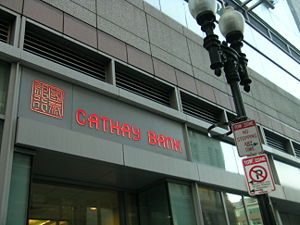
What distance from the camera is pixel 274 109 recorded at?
15062 millimetres

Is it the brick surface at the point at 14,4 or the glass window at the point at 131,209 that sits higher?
the brick surface at the point at 14,4

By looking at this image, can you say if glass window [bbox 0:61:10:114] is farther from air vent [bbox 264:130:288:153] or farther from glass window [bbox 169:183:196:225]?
air vent [bbox 264:130:288:153]

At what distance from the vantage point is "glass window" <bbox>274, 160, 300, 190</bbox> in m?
12.7

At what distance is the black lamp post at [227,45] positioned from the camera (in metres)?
5.78

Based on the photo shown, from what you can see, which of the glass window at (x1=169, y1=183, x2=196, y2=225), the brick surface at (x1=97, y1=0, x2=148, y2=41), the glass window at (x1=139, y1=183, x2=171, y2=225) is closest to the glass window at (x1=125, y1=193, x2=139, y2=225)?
the glass window at (x1=139, y1=183, x2=171, y2=225)

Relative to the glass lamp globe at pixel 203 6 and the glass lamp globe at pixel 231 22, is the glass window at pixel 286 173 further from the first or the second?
the glass lamp globe at pixel 203 6

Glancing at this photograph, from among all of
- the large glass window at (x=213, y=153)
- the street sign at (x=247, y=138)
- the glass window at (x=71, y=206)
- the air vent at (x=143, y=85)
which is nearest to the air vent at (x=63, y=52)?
the air vent at (x=143, y=85)

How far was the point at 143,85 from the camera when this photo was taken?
9.60 metres

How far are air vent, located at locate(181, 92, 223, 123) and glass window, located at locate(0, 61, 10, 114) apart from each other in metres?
5.56

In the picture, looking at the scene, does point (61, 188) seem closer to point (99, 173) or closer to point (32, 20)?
point (99, 173)

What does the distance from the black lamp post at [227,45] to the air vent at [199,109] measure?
3.99 meters

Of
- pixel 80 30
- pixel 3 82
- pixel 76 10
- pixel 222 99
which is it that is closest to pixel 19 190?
pixel 3 82

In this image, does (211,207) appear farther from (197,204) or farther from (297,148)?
(297,148)

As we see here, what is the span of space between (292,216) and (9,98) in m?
12.9
